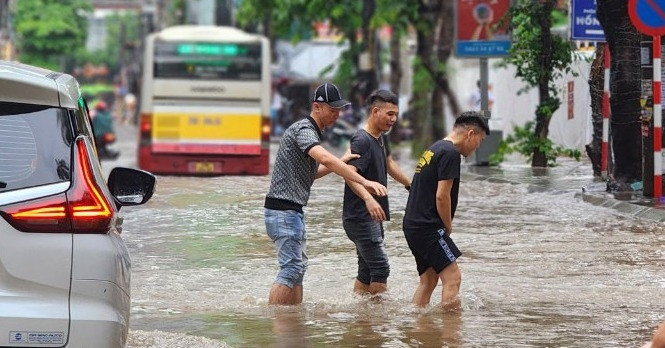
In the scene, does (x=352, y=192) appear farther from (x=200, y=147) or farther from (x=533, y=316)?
(x=200, y=147)

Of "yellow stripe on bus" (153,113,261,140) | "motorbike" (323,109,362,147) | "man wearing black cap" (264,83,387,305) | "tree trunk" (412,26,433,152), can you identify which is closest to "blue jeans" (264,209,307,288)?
"man wearing black cap" (264,83,387,305)

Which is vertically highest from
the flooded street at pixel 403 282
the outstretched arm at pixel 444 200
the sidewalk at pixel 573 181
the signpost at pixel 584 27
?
the signpost at pixel 584 27

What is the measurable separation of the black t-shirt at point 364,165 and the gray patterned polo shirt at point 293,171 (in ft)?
1.32

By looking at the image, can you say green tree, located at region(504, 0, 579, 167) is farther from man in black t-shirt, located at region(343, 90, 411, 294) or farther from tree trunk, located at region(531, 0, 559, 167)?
man in black t-shirt, located at region(343, 90, 411, 294)

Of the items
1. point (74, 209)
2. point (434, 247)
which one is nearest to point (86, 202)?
point (74, 209)

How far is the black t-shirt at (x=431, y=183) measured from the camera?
356 inches

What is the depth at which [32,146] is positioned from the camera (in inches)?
205

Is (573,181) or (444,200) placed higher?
(444,200)

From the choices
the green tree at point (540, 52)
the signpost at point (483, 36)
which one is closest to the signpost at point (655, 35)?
the green tree at point (540, 52)

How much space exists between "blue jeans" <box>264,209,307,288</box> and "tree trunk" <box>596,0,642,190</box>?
358 inches

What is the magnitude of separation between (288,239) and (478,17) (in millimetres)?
18293

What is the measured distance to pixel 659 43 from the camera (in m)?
16.3

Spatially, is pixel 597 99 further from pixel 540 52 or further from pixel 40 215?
pixel 40 215

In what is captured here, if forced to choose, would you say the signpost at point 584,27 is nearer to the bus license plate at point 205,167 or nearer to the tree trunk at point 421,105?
the bus license plate at point 205,167
